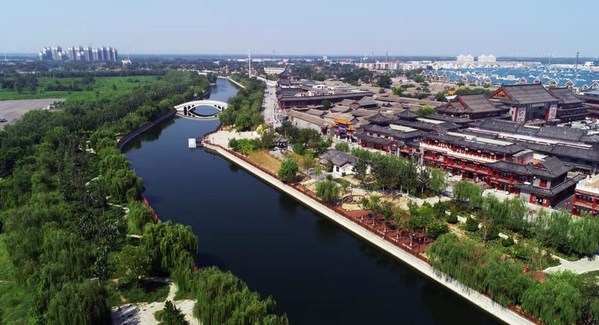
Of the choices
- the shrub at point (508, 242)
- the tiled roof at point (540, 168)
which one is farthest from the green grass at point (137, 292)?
the tiled roof at point (540, 168)

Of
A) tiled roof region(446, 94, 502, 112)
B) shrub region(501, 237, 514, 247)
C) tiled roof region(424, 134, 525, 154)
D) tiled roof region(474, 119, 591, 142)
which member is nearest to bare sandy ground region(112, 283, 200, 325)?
shrub region(501, 237, 514, 247)

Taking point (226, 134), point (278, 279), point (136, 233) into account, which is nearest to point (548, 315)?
point (278, 279)

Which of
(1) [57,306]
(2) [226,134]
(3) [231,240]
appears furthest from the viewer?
(2) [226,134]

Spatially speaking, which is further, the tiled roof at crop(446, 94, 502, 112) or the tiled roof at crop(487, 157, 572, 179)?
the tiled roof at crop(446, 94, 502, 112)

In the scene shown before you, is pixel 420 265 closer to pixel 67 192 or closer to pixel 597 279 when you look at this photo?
pixel 597 279

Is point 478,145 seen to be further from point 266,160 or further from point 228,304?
point 228,304

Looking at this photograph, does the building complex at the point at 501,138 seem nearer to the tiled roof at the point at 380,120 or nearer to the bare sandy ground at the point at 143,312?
the tiled roof at the point at 380,120

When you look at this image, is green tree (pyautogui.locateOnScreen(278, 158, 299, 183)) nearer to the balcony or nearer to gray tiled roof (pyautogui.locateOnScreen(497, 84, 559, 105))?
the balcony
